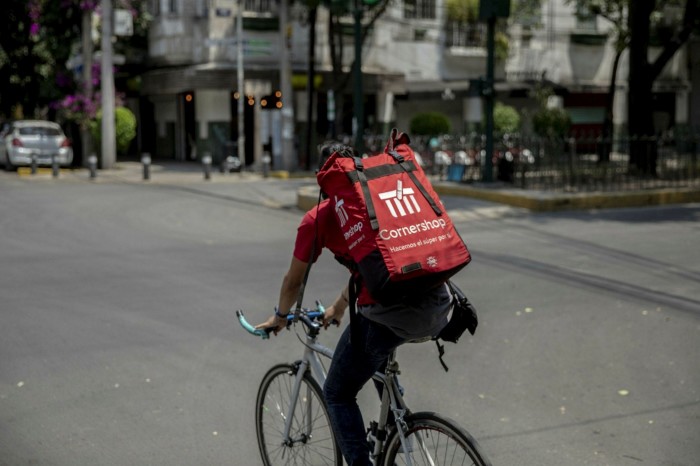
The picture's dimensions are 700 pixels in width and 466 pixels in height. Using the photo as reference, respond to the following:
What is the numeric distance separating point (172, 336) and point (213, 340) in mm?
368

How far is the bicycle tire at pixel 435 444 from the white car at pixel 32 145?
26.2 metres

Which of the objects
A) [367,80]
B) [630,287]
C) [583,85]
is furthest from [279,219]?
[583,85]

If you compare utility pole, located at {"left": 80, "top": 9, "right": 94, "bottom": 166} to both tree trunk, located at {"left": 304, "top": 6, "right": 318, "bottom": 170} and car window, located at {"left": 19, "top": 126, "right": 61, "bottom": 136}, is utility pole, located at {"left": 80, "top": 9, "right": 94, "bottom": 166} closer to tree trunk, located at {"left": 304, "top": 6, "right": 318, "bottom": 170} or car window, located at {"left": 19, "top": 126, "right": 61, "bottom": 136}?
car window, located at {"left": 19, "top": 126, "right": 61, "bottom": 136}

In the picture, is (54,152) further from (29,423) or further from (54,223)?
(29,423)

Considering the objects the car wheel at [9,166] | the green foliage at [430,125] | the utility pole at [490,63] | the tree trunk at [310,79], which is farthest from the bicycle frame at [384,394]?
the green foliage at [430,125]

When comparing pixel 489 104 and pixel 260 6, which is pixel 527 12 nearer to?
pixel 260 6

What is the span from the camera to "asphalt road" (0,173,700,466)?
564 cm

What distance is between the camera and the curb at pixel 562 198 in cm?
1722

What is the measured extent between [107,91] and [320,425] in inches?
1045

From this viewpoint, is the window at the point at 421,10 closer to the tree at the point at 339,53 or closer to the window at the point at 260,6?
the tree at the point at 339,53

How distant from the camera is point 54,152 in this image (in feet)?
96.1

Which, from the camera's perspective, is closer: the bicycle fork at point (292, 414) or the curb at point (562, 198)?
the bicycle fork at point (292, 414)

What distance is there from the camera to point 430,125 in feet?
114

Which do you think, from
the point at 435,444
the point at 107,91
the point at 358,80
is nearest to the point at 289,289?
the point at 435,444
